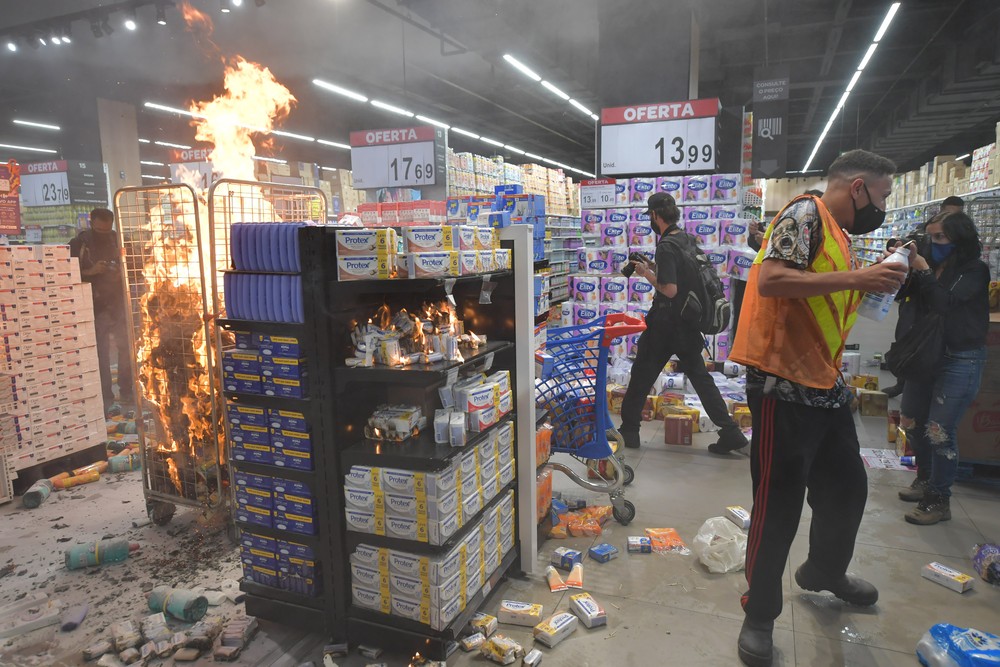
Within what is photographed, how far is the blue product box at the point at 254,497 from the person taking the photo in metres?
2.78

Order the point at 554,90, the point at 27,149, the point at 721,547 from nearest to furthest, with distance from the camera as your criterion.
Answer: the point at 721,547 → the point at 554,90 → the point at 27,149

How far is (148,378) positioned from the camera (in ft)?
13.1

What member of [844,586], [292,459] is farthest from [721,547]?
[292,459]

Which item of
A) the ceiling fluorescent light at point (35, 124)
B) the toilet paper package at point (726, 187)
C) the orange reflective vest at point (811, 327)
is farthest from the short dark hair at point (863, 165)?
the ceiling fluorescent light at point (35, 124)

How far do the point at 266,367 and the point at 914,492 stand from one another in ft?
13.5

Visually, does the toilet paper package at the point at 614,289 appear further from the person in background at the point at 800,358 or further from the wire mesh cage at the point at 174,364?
the person in background at the point at 800,358

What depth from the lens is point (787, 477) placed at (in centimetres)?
245

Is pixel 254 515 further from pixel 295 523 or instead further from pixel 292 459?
pixel 292 459

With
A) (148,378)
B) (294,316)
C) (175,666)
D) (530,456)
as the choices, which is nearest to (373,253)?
(294,316)

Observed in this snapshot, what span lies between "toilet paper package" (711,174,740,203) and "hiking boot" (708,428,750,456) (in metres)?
3.68

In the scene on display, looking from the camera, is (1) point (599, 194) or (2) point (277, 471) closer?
(2) point (277, 471)

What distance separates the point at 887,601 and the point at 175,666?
330 cm

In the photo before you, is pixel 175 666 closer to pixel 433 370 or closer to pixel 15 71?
pixel 433 370

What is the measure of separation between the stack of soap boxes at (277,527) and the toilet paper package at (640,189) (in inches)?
254
